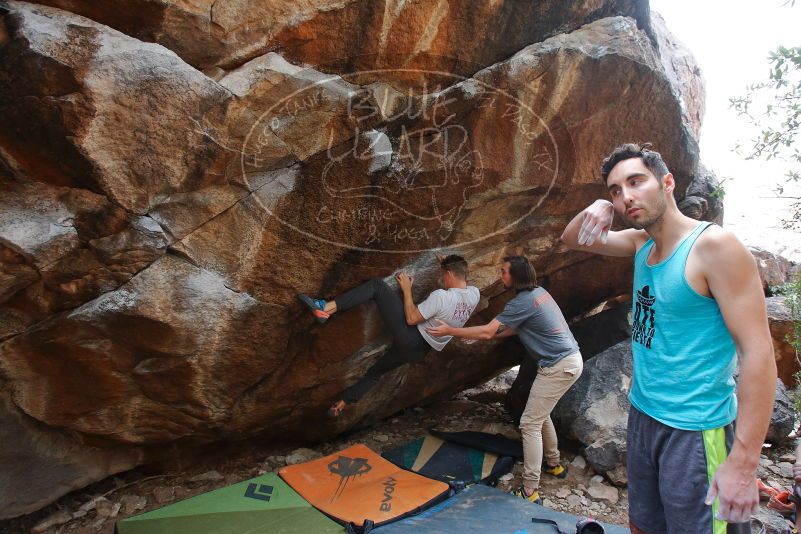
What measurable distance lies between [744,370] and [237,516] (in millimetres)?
3086

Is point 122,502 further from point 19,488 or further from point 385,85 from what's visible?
point 385,85

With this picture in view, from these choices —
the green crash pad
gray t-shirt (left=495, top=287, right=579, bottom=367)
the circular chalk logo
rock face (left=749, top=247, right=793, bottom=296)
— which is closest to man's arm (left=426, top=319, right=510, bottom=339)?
gray t-shirt (left=495, top=287, right=579, bottom=367)

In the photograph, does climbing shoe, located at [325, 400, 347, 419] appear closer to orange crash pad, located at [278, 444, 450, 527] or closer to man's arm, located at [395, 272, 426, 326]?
orange crash pad, located at [278, 444, 450, 527]

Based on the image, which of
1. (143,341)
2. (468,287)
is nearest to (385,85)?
(468,287)

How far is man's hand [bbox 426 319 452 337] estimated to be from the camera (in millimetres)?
3971

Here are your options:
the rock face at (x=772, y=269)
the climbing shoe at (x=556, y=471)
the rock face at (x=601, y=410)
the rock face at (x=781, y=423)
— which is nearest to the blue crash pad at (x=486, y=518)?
the climbing shoe at (x=556, y=471)

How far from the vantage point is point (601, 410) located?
15.4ft

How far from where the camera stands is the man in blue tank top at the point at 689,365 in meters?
1.59

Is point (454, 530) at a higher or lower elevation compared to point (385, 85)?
lower

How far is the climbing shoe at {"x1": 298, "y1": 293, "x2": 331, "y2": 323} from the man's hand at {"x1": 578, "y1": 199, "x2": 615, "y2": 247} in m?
1.88

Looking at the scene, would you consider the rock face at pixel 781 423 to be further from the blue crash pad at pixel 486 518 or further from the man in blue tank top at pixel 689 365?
the man in blue tank top at pixel 689 365

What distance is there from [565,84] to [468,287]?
1.58 metres

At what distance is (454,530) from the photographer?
344 cm

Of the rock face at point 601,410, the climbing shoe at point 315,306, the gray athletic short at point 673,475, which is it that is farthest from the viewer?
the rock face at point 601,410
